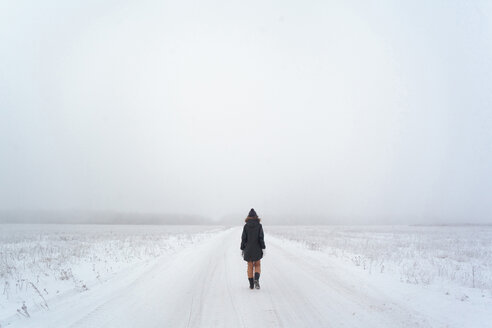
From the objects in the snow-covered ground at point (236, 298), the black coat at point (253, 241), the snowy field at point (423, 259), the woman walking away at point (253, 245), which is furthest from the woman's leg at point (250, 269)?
the snowy field at point (423, 259)

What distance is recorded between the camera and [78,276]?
10.0 metres

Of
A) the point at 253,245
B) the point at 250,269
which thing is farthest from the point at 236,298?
the point at 253,245

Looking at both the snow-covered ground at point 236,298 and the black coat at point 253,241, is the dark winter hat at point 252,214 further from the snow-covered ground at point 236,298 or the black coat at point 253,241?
the snow-covered ground at point 236,298

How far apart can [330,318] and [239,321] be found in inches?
66.5

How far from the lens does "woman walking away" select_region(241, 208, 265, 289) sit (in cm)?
802

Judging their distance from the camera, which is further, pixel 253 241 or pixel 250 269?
pixel 253 241

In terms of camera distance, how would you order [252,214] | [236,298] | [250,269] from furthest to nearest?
[252,214] < [250,269] < [236,298]

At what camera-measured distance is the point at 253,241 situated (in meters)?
8.33

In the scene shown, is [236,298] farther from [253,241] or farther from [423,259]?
[423,259]

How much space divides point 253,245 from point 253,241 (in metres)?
0.12

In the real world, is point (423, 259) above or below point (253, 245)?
below

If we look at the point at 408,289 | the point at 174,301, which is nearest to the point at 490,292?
the point at 408,289

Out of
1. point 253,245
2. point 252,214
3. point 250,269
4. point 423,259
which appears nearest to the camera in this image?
point 250,269

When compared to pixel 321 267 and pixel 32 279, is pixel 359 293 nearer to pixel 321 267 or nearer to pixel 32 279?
pixel 321 267
